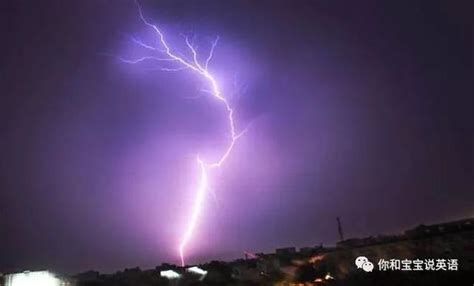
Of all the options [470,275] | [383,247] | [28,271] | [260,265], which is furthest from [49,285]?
[470,275]

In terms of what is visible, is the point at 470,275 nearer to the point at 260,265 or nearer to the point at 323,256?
the point at 323,256

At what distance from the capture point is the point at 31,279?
25406mm

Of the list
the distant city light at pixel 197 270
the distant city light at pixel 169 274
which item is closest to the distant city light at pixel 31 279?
the distant city light at pixel 169 274

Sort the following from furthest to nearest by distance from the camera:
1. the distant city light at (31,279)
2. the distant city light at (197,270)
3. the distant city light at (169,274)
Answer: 1. the distant city light at (197,270)
2. the distant city light at (169,274)
3. the distant city light at (31,279)

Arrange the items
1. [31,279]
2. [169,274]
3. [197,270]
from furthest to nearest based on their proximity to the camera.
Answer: [197,270], [169,274], [31,279]

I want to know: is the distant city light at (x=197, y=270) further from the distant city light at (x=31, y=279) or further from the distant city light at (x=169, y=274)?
the distant city light at (x=31, y=279)

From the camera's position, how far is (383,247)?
27.7 m

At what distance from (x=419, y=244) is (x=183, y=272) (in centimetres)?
1451

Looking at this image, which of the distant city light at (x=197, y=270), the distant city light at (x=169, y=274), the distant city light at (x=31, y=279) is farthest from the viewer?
the distant city light at (x=197, y=270)

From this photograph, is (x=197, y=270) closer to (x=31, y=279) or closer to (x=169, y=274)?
(x=169, y=274)

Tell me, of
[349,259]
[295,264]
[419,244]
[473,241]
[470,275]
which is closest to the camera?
[470,275]

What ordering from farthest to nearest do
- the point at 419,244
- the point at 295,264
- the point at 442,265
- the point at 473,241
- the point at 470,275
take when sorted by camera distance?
the point at 295,264
the point at 419,244
the point at 473,241
the point at 442,265
the point at 470,275

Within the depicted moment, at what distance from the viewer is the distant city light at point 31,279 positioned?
24.9m

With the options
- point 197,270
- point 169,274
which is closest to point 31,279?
point 169,274
